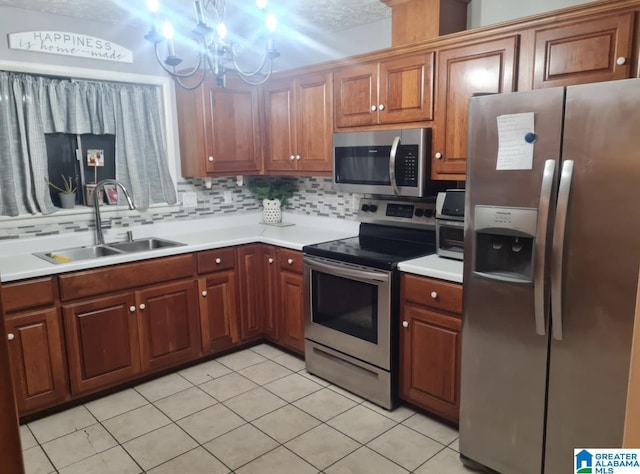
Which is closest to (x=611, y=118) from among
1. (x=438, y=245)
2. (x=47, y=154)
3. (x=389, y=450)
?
(x=438, y=245)

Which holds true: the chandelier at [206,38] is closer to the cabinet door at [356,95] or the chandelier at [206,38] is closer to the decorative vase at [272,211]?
the cabinet door at [356,95]

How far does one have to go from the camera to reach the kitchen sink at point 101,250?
307cm

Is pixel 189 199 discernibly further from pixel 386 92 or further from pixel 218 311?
pixel 386 92

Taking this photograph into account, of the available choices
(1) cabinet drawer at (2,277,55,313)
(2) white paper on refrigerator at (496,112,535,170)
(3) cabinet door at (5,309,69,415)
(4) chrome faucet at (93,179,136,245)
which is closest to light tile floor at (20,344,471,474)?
(3) cabinet door at (5,309,69,415)

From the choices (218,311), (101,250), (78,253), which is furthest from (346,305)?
(78,253)

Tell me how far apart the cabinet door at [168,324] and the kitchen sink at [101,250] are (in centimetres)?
32

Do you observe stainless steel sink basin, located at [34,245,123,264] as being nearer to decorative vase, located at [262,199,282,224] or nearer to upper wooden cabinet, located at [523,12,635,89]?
decorative vase, located at [262,199,282,224]

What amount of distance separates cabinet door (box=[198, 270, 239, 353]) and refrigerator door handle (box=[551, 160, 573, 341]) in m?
2.25

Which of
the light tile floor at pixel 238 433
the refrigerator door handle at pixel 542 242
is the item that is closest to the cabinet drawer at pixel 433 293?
the refrigerator door handle at pixel 542 242

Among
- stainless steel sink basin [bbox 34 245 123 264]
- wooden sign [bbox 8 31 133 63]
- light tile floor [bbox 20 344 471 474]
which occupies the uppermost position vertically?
wooden sign [bbox 8 31 133 63]

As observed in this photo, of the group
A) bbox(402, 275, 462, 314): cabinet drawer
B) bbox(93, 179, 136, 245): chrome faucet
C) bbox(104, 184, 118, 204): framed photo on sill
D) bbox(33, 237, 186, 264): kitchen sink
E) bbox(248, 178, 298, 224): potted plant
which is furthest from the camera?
bbox(248, 178, 298, 224): potted plant

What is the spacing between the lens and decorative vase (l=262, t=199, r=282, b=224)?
4121mm

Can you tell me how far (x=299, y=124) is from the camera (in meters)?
3.54

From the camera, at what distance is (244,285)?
358 cm
